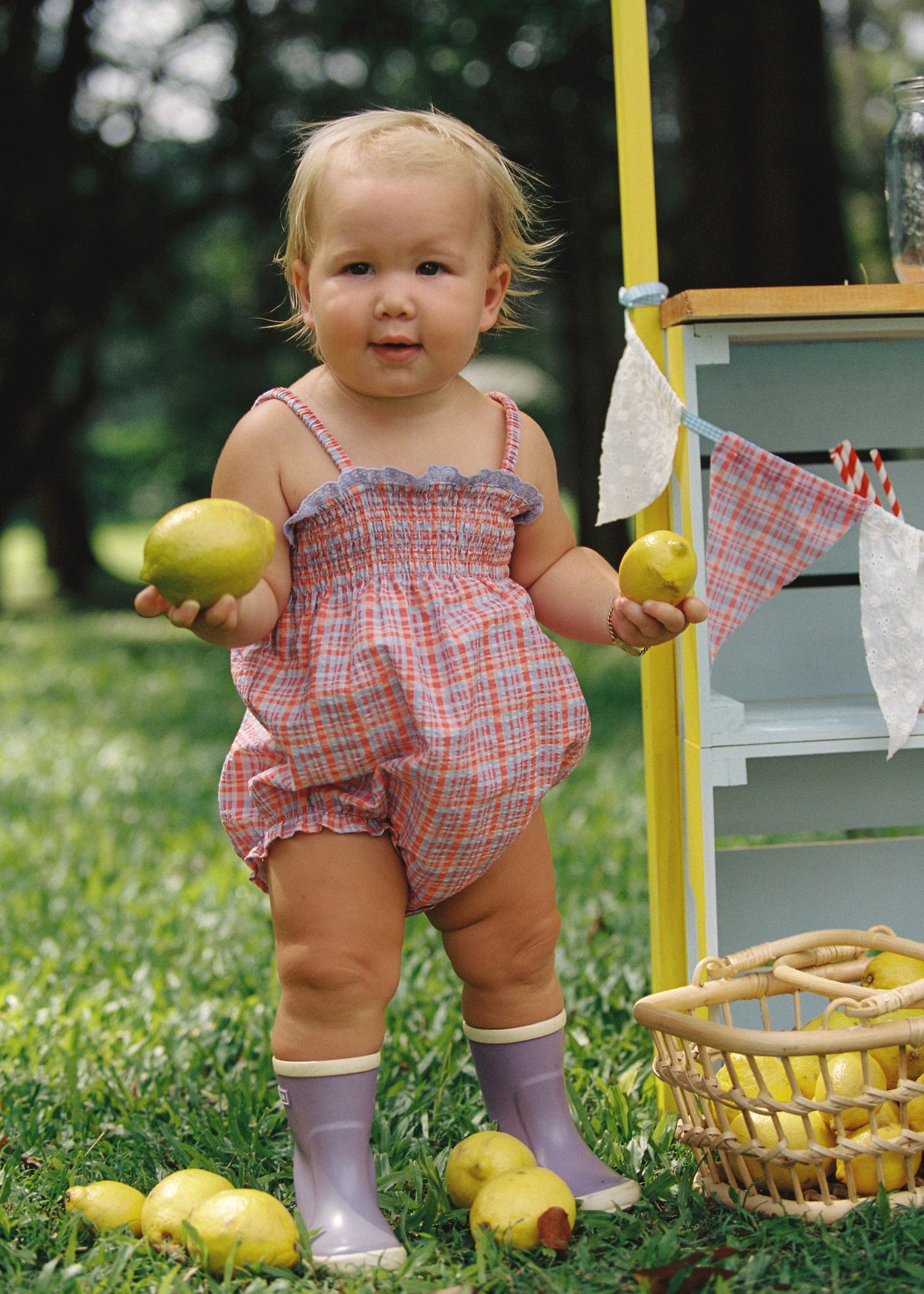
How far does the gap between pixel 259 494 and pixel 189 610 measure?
32cm

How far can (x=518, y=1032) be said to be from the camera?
2.12 m

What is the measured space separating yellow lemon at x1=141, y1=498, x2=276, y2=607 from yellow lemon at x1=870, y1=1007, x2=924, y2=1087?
113 centimetres

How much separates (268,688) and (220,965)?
154cm

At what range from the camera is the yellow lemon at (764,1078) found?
200 centimetres

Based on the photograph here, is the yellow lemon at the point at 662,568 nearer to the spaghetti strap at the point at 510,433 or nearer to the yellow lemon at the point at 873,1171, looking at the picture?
the spaghetti strap at the point at 510,433

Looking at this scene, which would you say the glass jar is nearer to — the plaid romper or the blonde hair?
the blonde hair

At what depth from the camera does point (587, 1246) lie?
6.19 feet

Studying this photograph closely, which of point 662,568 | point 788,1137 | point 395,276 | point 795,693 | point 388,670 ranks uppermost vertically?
point 395,276

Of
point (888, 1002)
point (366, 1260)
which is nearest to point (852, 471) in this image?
point (888, 1002)

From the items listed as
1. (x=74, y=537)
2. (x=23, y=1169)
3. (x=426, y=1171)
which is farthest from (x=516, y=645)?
(x=74, y=537)

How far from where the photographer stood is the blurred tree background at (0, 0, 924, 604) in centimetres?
591

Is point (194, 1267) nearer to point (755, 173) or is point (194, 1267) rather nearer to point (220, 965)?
point (220, 965)

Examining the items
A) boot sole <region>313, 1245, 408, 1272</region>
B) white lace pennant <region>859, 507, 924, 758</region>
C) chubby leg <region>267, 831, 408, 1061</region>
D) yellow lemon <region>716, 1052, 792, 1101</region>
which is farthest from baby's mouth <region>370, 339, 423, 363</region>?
boot sole <region>313, 1245, 408, 1272</region>

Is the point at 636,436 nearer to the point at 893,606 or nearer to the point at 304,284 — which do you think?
the point at 893,606
